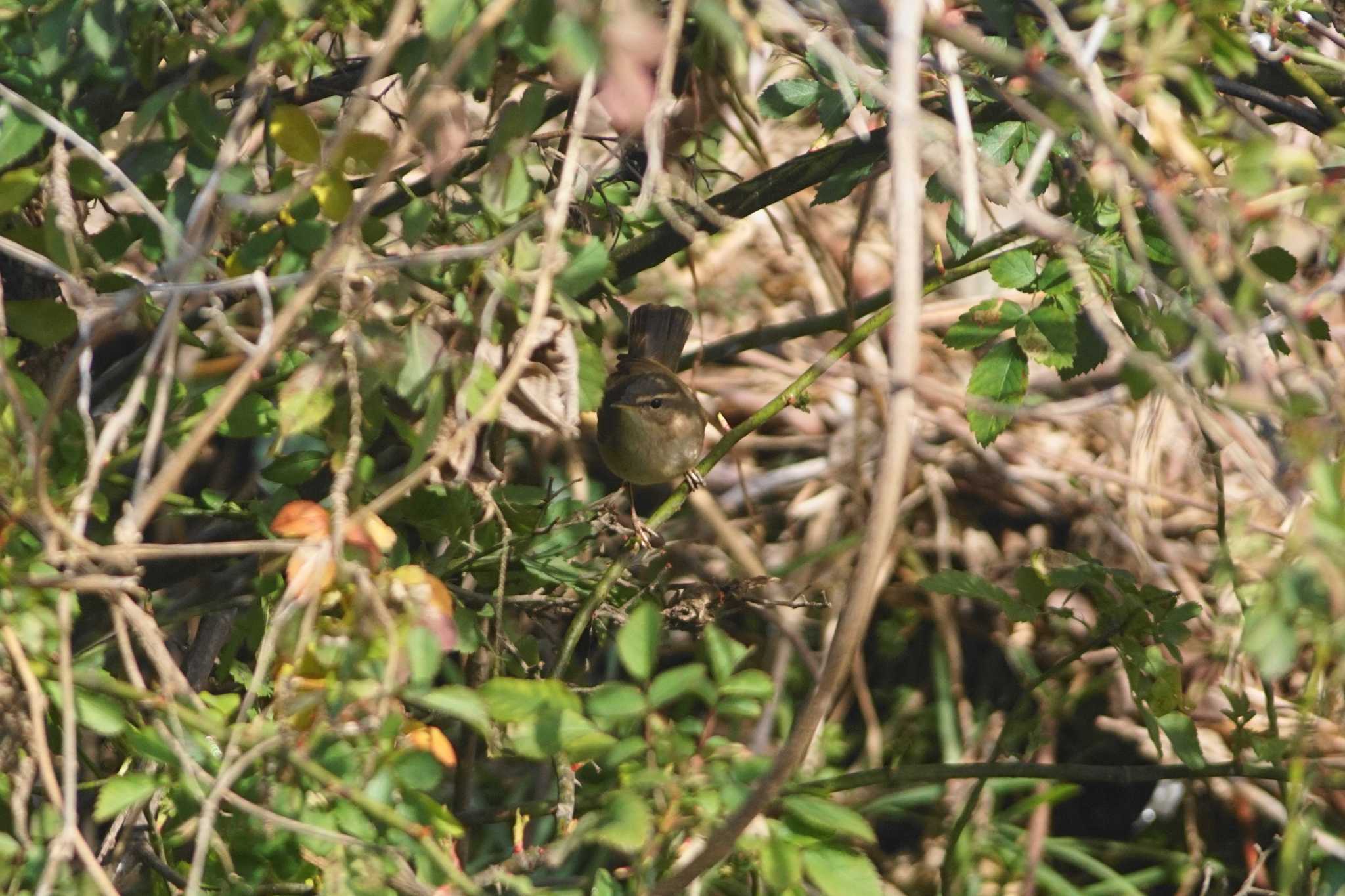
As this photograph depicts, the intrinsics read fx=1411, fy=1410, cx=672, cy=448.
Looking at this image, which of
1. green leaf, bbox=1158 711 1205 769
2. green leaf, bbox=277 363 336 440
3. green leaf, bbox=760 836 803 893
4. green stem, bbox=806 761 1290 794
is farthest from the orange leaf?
green leaf, bbox=1158 711 1205 769

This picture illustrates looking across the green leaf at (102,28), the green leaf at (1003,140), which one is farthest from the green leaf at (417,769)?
the green leaf at (1003,140)

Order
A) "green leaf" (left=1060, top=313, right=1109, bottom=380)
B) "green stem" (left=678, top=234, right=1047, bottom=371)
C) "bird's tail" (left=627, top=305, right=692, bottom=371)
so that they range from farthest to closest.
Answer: "bird's tail" (left=627, top=305, right=692, bottom=371), "green stem" (left=678, top=234, right=1047, bottom=371), "green leaf" (left=1060, top=313, right=1109, bottom=380)

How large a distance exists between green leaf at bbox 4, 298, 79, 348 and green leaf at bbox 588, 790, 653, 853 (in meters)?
0.87

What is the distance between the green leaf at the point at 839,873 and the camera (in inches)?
52.1

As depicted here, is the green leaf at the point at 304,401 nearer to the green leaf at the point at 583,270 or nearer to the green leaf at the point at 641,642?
the green leaf at the point at 583,270

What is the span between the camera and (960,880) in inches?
123

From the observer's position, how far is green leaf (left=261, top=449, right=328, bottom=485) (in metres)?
1.87

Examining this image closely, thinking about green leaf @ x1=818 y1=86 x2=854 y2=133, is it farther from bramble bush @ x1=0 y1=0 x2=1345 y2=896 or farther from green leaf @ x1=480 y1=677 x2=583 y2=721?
green leaf @ x1=480 y1=677 x2=583 y2=721

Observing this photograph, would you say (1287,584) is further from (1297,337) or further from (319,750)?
(319,750)

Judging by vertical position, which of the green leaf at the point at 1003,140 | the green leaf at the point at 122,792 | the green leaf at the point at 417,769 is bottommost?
the green leaf at the point at 122,792

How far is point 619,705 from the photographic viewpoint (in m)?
1.31

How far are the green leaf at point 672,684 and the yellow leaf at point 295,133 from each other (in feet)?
2.28

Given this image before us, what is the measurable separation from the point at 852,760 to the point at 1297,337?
2.61 metres

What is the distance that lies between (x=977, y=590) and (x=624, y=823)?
2.92ft
